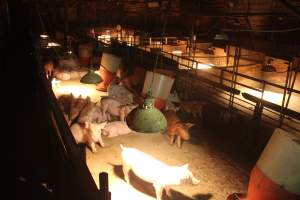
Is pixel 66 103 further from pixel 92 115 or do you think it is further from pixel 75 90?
pixel 75 90

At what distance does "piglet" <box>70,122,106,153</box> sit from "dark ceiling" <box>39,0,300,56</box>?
12.1ft

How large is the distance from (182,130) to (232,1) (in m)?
10.8

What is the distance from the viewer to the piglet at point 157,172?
660 centimetres

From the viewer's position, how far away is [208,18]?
22719mm

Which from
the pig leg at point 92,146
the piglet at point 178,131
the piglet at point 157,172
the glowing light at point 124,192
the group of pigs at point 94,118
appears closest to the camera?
the piglet at point 157,172

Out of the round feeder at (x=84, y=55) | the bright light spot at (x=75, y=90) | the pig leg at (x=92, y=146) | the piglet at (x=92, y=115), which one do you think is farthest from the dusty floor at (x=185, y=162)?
the round feeder at (x=84, y=55)

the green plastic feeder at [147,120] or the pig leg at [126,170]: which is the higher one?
the green plastic feeder at [147,120]

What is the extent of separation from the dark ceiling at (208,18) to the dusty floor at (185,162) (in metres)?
3.65

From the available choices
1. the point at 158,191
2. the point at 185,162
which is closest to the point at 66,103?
the point at 185,162

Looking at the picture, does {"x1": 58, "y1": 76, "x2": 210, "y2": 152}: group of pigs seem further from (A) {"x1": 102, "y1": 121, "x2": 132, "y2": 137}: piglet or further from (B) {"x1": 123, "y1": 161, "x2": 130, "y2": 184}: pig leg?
(B) {"x1": 123, "y1": 161, "x2": 130, "y2": 184}: pig leg

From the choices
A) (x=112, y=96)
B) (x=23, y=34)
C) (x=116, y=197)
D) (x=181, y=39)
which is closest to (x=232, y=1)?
(x=181, y=39)

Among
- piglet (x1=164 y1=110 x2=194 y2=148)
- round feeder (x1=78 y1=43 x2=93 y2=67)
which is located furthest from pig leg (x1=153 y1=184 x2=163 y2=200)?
round feeder (x1=78 y1=43 x2=93 y2=67)

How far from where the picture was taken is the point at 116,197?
22.9 ft

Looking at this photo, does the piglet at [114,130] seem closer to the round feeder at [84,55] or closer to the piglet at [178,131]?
the piglet at [178,131]
